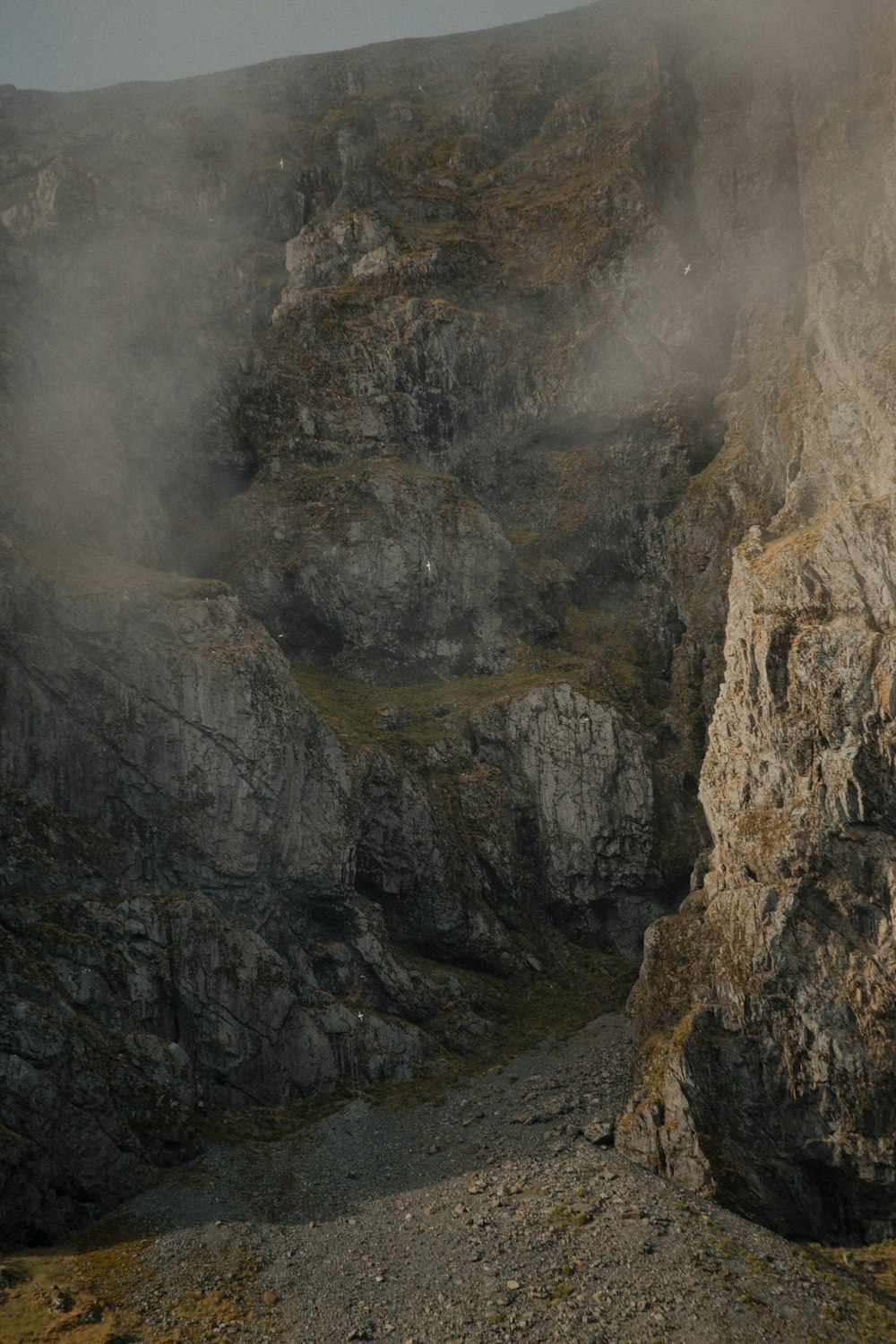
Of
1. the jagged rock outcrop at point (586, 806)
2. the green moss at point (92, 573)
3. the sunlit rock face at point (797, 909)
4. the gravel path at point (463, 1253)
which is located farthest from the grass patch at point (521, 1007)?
the green moss at point (92, 573)

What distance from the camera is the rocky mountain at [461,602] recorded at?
187 ft

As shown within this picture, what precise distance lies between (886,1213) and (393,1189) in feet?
85.5

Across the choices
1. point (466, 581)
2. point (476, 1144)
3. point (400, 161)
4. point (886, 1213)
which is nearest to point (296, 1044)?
point (476, 1144)

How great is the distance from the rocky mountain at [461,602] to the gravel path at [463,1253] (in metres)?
4.62

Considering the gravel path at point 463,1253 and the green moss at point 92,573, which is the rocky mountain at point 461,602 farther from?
the gravel path at point 463,1253

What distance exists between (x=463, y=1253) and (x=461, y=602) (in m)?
70.0

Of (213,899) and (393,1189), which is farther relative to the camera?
(213,899)

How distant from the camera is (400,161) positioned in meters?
163

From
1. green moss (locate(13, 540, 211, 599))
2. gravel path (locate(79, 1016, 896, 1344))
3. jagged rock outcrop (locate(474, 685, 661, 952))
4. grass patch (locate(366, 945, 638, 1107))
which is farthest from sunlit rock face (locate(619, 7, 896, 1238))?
green moss (locate(13, 540, 211, 599))

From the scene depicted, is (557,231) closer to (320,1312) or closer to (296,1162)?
(296,1162)

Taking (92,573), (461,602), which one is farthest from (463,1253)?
(461,602)

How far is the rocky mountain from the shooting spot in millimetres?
56938

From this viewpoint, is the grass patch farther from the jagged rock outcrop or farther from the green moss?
the green moss

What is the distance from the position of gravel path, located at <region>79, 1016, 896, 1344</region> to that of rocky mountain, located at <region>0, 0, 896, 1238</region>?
4623 mm
